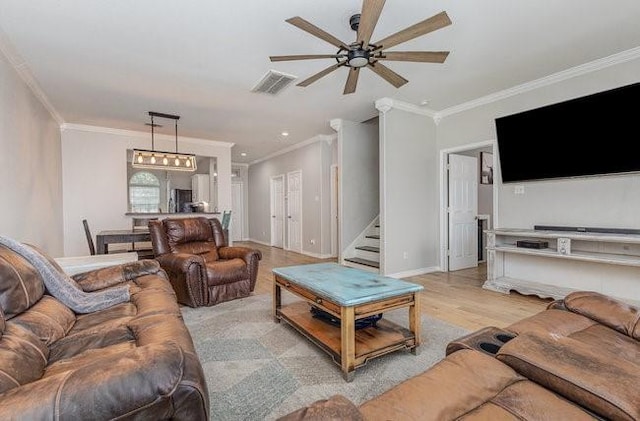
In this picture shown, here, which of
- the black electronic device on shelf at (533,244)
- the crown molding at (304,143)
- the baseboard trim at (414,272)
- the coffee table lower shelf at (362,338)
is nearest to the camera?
the coffee table lower shelf at (362,338)

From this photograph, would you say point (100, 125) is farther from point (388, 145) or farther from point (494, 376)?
point (494, 376)

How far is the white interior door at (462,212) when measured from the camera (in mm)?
5137

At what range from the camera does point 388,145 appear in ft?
15.1

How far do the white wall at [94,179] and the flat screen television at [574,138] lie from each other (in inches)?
245

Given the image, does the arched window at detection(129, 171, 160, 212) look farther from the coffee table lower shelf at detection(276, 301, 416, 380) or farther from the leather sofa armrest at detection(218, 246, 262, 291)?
the coffee table lower shelf at detection(276, 301, 416, 380)

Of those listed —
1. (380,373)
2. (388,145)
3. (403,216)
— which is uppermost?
(388,145)

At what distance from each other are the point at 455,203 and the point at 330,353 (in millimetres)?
3928

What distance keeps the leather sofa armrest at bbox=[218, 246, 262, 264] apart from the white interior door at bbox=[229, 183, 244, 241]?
226 inches

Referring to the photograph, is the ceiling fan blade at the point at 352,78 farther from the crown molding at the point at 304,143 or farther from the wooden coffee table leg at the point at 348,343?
the crown molding at the point at 304,143

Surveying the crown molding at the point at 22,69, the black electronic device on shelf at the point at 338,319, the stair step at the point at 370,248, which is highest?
the crown molding at the point at 22,69

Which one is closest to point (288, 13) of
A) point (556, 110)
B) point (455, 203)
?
point (556, 110)

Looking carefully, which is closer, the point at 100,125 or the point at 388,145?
the point at 388,145

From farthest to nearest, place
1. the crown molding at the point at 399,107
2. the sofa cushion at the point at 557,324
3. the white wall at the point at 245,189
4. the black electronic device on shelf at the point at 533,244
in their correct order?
the white wall at the point at 245,189, the crown molding at the point at 399,107, the black electronic device on shelf at the point at 533,244, the sofa cushion at the point at 557,324

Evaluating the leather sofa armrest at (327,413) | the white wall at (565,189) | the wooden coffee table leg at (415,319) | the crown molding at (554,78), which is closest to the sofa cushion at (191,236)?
the wooden coffee table leg at (415,319)
